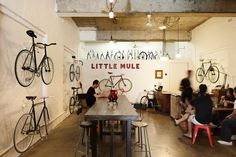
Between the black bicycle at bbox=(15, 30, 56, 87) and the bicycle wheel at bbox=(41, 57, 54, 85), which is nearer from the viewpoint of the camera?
the black bicycle at bbox=(15, 30, 56, 87)

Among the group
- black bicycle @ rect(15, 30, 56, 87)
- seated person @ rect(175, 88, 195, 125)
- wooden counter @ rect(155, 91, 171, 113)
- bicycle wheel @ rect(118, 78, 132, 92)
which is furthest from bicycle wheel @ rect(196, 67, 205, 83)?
black bicycle @ rect(15, 30, 56, 87)

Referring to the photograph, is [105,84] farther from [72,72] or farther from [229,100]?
[229,100]

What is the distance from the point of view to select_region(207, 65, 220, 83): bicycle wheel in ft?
29.6

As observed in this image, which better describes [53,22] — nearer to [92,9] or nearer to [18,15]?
[92,9]

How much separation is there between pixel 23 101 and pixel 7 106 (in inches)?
26.5

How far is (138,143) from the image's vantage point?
541cm

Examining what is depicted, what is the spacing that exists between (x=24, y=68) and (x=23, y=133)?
1.24 m

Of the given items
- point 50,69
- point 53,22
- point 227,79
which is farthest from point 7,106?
point 227,79

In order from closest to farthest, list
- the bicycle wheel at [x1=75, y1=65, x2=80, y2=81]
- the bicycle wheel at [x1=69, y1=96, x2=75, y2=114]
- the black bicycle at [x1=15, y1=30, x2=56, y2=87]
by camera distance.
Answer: the black bicycle at [x1=15, y1=30, x2=56, y2=87]
the bicycle wheel at [x1=69, y1=96, x2=75, y2=114]
the bicycle wheel at [x1=75, y1=65, x2=80, y2=81]

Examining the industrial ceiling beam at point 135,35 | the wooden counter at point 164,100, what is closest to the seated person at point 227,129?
the wooden counter at point 164,100

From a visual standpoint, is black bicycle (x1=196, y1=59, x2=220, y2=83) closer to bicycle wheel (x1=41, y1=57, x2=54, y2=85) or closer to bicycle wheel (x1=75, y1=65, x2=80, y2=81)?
bicycle wheel (x1=75, y1=65, x2=80, y2=81)

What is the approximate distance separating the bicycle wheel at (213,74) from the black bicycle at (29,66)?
19.8 feet

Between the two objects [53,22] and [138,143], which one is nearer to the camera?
[138,143]

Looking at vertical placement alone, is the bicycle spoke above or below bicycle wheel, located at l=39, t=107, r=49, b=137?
above
